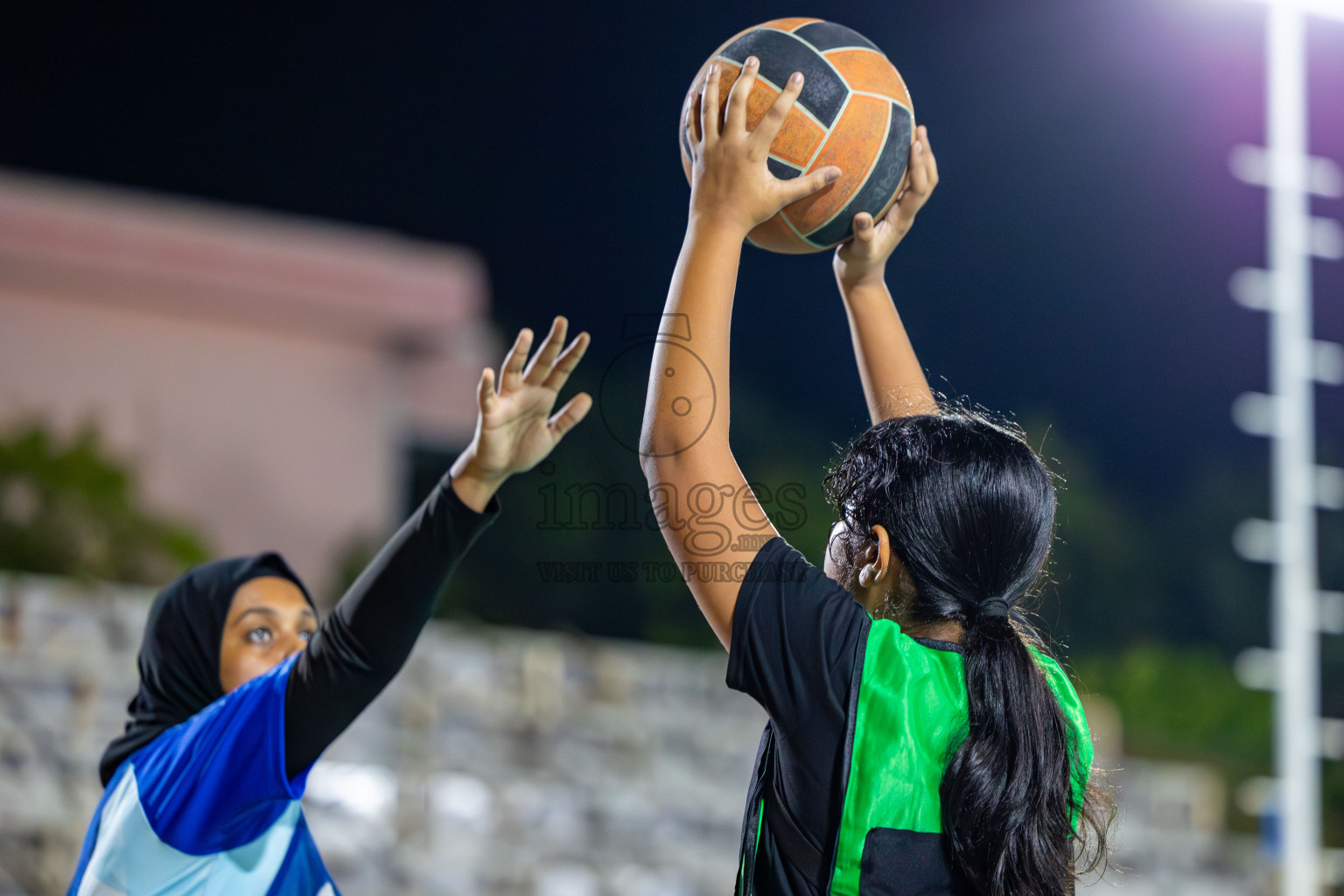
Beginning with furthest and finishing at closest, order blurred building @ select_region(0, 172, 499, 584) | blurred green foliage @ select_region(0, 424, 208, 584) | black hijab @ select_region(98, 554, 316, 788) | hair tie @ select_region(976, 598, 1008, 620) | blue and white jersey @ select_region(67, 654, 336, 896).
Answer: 1. blurred building @ select_region(0, 172, 499, 584)
2. blurred green foliage @ select_region(0, 424, 208, 584)
3. black hijab @ select_region(98, 554, 316, 788)
4. blue and white jersey @ select_region(67, 654, 336, 896)
5. hair tie @ select_region(976, 598, 1008, 620)

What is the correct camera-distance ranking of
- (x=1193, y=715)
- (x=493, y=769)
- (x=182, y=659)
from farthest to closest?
(x=1193, y=715) → (x=493, y=769) → (x=182, y=659)

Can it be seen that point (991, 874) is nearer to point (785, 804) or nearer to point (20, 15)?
point (785, 804)

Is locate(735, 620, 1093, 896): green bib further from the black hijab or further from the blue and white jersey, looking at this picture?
the black hijab

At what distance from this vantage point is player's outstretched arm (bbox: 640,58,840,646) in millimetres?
1481

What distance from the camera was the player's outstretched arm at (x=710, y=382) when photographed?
1.48 m

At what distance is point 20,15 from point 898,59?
11338 mm

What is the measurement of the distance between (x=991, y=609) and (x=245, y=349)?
11.2m

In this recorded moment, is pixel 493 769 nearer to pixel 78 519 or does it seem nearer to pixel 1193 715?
pixel 78 519

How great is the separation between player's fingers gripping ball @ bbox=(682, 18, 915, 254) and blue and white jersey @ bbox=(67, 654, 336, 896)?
1197mm

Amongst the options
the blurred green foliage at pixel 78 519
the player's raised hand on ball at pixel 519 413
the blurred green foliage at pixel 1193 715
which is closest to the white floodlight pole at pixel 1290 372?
the blurred green foliage at pixel 1193 715

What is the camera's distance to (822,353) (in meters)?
22.8

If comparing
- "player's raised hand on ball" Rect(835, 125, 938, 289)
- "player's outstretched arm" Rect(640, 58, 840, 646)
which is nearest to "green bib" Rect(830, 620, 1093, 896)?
"player's outstretched arm" Rect(640, 58, 840, 646)

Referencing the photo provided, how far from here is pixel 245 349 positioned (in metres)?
11.8

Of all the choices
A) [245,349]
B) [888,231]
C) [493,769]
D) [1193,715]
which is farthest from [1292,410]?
[245,349]
